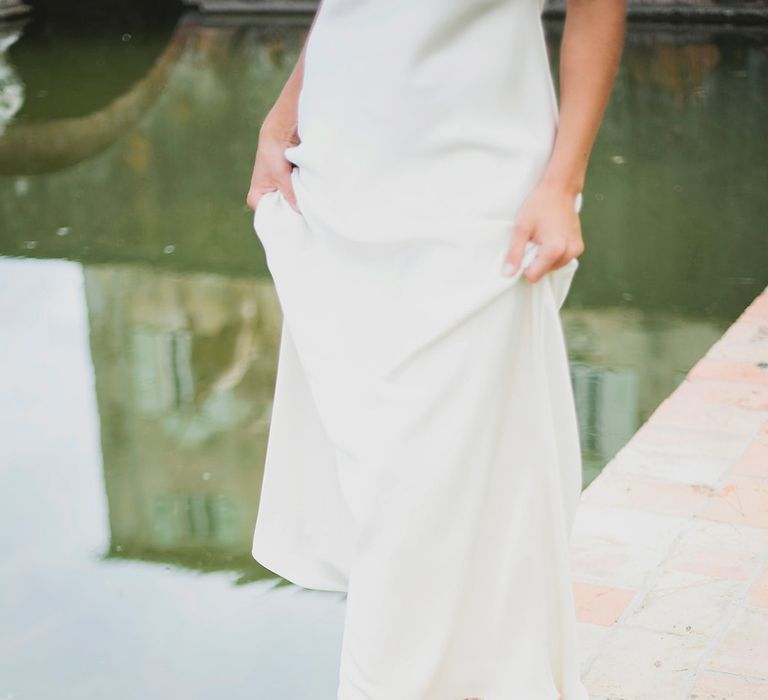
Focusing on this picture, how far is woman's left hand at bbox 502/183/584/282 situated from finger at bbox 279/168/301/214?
39cm

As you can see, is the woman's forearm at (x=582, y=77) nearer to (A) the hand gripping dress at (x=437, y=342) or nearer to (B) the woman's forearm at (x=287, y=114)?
(A) the hand gripping dress at (x=437, y=342)

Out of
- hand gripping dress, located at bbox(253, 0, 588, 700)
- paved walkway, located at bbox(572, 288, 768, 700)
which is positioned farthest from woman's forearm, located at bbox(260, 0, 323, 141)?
paved walkway, located at bbox(572, 288, 768, 700)

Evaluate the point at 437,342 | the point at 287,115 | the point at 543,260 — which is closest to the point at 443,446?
the point at 437,342

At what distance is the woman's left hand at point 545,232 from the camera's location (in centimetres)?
169

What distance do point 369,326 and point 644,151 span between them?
6.74 metres

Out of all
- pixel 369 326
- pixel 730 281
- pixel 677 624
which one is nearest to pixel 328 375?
pixel 369 326

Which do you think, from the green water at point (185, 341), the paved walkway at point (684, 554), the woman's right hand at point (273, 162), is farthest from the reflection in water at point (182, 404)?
the woman's right hand at point (273, 162)

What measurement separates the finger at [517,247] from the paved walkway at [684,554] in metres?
0.99

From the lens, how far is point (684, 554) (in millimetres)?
2916

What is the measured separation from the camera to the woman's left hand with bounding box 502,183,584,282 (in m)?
1.69

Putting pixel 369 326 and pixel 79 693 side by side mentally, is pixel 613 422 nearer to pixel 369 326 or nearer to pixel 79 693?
pixel 79 693

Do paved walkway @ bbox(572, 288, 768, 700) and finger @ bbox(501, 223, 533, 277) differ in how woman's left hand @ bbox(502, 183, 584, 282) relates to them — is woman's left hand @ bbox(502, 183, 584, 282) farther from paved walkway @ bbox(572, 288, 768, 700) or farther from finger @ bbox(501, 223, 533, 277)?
paved walkway @ bbox(572, 288, 768, 700)

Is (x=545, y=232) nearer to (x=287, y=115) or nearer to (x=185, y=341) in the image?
(x=287, y=115)

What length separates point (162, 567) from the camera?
3250mm
